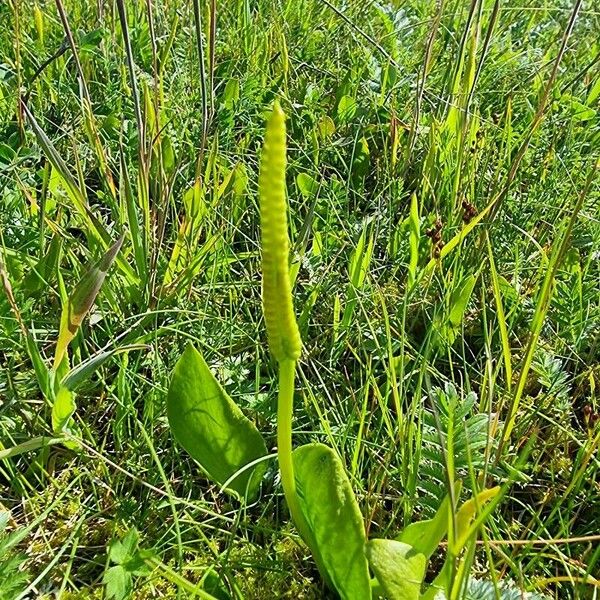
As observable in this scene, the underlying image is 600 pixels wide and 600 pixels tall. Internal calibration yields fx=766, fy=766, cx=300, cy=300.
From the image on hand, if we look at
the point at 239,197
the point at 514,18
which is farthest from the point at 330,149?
the point at 514,18

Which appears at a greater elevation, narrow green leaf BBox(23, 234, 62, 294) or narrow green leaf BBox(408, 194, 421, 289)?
narrow green leaf BBox(408, 194, 421, 289)

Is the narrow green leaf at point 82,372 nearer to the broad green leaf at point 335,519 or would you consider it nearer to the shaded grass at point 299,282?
the shaded grass at point 299,282

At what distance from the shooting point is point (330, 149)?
1.45 meters

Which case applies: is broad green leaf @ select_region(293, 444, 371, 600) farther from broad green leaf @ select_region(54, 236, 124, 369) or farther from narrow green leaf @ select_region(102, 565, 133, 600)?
broad green leaf @ select_region(54, 236, 124, 369)

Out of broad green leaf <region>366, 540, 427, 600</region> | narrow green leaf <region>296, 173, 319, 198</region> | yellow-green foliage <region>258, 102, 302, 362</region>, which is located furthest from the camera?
narrow green leaf <region>296, 173, 319, 198</region>

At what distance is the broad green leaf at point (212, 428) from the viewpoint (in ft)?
2.96

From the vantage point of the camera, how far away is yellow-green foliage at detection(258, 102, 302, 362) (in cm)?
56

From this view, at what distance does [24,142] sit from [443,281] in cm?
75

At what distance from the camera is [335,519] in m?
0.80

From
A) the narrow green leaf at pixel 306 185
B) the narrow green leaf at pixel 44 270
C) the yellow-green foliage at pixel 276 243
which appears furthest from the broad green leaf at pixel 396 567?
the narrow green leaf at pixel 306 185

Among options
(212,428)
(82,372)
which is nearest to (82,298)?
(82,372)

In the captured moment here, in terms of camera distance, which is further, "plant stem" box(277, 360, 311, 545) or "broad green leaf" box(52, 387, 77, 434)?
"broad green leaf" box(52, 387, 77, 434)

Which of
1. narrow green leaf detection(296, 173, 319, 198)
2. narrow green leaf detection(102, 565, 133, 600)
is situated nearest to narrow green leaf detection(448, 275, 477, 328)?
narrow green leaf detection(296, 173, 319, 198)

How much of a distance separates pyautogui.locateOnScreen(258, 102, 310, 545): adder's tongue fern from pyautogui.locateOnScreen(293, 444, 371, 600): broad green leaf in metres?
0.02
